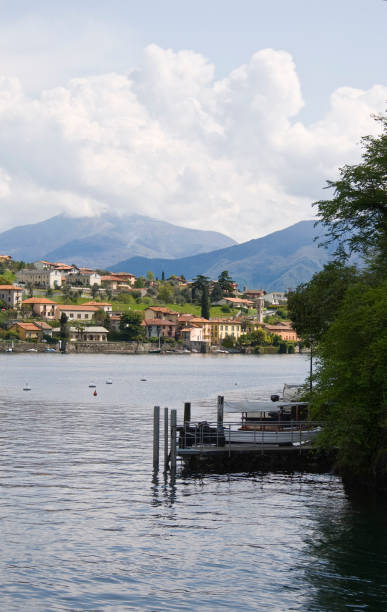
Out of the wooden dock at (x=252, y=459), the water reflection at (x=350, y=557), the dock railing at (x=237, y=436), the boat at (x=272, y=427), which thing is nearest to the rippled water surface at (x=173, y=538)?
the water reflection at (x=350, y=557)

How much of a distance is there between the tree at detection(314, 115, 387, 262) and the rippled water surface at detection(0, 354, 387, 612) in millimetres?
15850

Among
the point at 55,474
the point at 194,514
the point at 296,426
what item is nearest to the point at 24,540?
the point at 194,514

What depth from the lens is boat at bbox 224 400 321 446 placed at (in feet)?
147

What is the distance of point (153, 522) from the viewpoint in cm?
3259

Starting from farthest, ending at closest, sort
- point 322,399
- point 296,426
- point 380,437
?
1. point 296,426
2. point 322,399
3. point 380,437

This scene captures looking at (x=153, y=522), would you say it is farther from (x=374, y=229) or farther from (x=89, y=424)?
(x=89, y=424)

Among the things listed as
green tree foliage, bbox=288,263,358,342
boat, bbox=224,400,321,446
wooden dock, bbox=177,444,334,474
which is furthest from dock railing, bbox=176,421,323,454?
green tree foliage, bbox=288,263,358,342

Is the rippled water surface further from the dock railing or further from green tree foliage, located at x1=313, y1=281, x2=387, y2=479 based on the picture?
green tree foliage, located at x1=313, y1=281, x2=387, y2=479

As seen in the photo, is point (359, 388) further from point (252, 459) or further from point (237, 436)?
point (237, 436)

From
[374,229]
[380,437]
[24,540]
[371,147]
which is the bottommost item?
[24,540]

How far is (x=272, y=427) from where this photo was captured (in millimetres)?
48531

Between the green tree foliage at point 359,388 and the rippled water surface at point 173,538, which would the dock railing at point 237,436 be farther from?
the green tree foliage at point 359,388

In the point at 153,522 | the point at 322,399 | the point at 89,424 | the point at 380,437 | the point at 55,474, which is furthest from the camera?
the point at 89,424

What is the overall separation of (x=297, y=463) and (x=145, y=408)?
134ft
